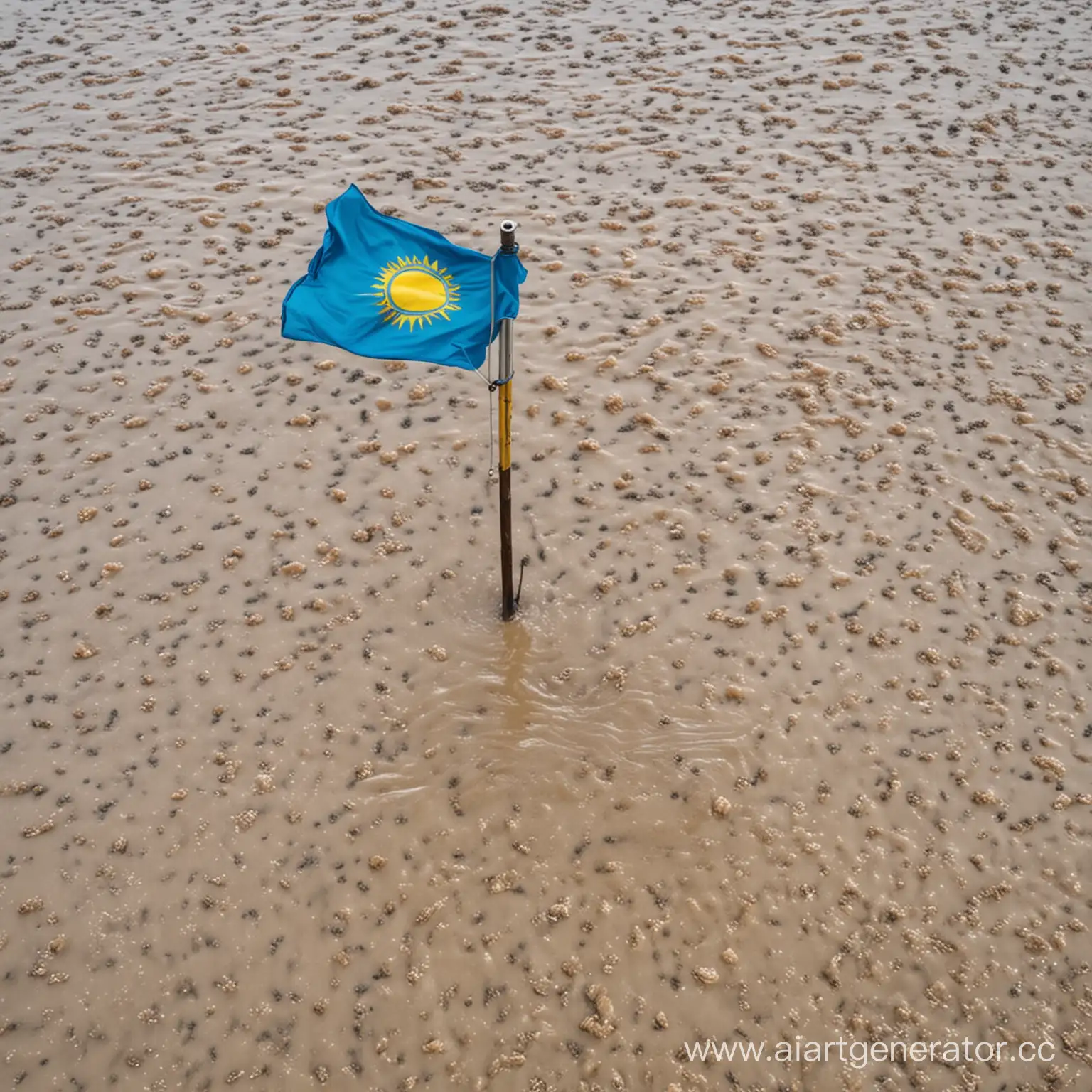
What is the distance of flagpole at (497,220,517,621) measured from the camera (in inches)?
204

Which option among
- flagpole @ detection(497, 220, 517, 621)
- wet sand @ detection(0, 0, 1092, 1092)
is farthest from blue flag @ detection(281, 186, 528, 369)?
wet sand @ detection(0, 0, 1092, 1092)

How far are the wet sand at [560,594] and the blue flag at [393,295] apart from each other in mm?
2186

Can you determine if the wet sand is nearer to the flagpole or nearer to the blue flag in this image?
the flagpole

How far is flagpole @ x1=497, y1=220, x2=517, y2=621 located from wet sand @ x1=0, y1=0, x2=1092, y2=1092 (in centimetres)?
30

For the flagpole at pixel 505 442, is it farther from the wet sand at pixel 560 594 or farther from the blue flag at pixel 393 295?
the wet sand at pixel 560 594

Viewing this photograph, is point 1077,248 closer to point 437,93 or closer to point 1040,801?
point 1040,801

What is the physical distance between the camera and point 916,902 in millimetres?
5652

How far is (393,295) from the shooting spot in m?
5.73

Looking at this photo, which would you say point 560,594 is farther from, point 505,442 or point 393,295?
point 393,295

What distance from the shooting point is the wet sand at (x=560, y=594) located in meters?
5.34

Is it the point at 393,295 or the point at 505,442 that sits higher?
the point at 393,295

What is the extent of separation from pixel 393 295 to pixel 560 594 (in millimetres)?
2558

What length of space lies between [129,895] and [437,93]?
394 inches

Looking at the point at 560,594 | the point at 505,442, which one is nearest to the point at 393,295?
the point at 505,442
